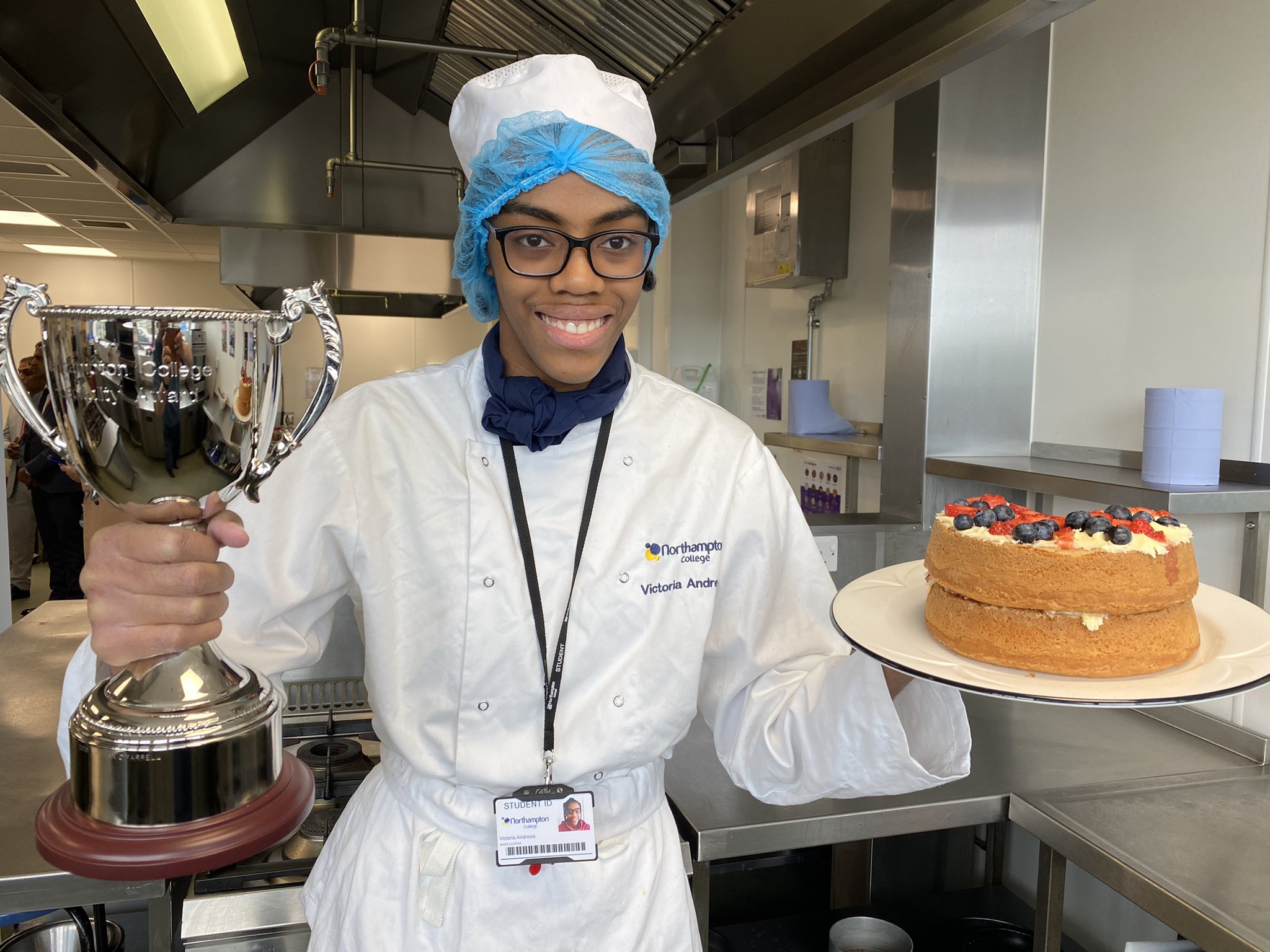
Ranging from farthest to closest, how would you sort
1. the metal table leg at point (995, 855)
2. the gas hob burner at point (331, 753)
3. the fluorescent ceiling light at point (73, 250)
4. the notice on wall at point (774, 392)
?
the fluorescent ceiling light at point (73, 250) → the notice on wall at point (774, 392) → the metal table leg at point (995, 855) → the gas hob burner at point (331, 753)

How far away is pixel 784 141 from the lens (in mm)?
1938

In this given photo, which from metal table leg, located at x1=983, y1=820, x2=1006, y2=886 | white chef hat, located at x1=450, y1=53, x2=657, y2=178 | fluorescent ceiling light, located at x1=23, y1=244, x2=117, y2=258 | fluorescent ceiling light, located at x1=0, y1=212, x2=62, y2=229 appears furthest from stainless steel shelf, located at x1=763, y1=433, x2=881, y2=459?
fluorescent ceiling light, located at x1=23, y1=244, x2=117, y2=258

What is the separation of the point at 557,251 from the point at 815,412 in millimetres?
2324

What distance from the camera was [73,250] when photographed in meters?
7.72

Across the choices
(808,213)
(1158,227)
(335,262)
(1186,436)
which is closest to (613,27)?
(808,213)

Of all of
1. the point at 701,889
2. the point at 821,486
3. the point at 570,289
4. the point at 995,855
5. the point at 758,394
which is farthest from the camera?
the point at 758,394

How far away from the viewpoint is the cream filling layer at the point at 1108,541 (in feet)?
3.50

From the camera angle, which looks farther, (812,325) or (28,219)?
(28,219)

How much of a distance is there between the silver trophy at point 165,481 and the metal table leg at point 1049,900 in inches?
Answer: 53.4

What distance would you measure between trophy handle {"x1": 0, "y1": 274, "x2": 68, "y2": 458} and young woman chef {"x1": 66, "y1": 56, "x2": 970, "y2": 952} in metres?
0.45

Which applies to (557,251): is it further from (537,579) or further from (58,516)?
(58,516)

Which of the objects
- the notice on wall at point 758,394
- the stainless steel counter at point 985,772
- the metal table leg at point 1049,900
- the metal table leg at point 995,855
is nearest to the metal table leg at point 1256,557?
the stainless steel counter at point 985,772

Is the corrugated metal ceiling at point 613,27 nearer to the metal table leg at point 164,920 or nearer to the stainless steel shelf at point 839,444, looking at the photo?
the stainless steel shelf at point 839,444

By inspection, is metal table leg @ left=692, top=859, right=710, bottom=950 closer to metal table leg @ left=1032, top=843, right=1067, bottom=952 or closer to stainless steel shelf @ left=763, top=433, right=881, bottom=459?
metal table leg @ left=1032, top=843, right=1067, bottom=952
